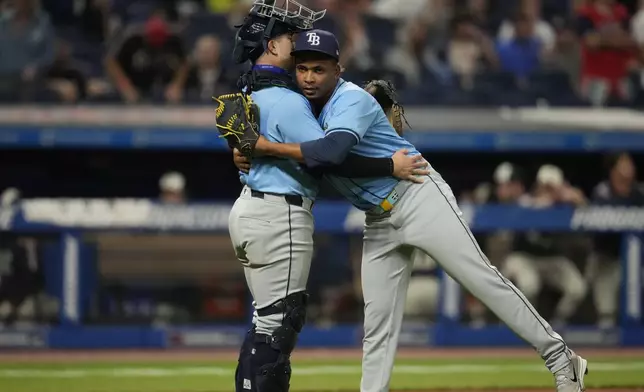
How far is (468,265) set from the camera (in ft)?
16.3

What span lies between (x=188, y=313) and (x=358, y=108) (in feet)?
15.9

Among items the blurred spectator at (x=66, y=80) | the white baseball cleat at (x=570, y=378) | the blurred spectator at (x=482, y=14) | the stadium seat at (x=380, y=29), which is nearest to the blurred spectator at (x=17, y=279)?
the blurred spectator at (x=66, y=80)

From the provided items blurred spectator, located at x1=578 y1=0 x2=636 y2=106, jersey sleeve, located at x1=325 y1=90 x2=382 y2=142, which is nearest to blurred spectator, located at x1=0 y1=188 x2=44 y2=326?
jersey sleeve, located at x1=325 y1=90 x2=382 y2=142

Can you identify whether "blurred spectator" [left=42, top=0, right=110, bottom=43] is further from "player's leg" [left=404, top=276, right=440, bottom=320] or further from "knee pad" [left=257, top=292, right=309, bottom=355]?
"knee pad" [left=257, top=292, right=309, bottom=355]

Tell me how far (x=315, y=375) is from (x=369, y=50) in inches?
179

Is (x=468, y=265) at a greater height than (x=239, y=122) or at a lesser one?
lesser

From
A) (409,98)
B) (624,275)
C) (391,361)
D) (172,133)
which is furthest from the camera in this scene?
(409,98)

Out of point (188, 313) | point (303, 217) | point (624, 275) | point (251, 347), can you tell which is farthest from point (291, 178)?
point (624, 275)

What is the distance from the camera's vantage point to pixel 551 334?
501 cm

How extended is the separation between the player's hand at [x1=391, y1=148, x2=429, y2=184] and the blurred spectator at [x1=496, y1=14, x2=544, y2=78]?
22.0ft

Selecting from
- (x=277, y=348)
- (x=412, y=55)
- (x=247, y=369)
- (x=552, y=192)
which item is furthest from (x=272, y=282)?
(x=412, y=55)

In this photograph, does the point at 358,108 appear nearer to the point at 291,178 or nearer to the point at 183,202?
the point at 291,178

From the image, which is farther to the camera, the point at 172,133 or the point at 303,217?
the point at 172,133

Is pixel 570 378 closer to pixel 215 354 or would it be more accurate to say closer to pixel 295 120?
pixel 295 120
